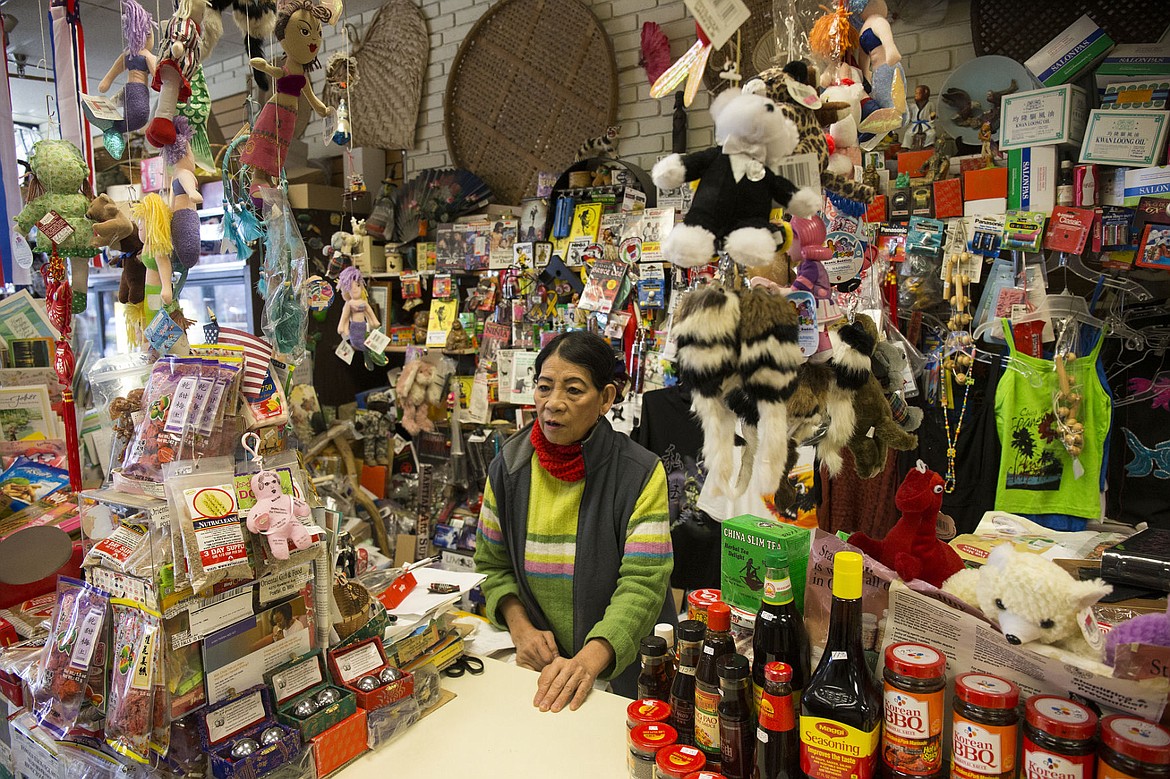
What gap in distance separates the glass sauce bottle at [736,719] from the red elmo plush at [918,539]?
32 cm

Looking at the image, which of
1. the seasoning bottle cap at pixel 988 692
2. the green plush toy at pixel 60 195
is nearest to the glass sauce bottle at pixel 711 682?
the seasoning bottle cap at pixel 988 692

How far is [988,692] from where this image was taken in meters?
0.87

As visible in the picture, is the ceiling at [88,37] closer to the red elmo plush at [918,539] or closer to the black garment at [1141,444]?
the red elmo plush at [918,539]

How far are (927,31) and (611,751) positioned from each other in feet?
9.57

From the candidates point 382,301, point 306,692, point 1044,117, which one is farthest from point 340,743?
point 382,301

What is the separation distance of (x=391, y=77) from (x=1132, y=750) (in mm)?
4614

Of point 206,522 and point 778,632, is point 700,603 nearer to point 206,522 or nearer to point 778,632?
point 778,632

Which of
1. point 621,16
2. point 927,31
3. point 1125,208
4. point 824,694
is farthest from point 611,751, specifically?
point 621,16

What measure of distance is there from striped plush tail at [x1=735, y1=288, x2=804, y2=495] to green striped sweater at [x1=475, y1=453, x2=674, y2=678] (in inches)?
28.1

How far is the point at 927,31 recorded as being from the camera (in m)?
2.83

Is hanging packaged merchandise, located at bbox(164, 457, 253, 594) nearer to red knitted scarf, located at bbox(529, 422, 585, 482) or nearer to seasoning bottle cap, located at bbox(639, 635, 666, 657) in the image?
seasoning bottle cap, located at bbox(639, 635, 666, 657)

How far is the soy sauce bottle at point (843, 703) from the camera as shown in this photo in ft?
3.04

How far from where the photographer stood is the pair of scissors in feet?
5.34

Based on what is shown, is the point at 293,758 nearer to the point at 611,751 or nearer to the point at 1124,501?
the point at 611,751
